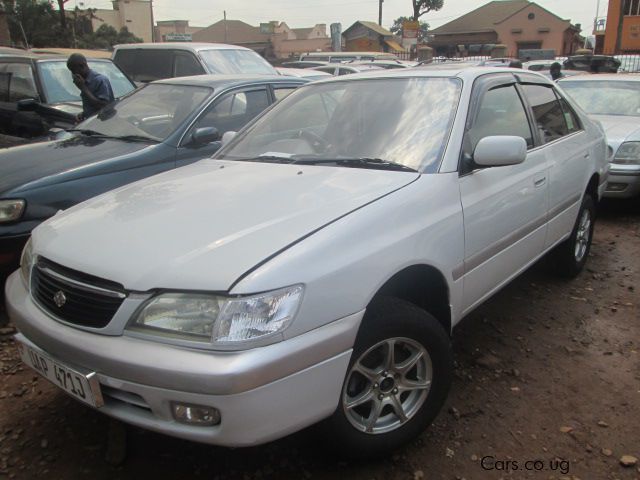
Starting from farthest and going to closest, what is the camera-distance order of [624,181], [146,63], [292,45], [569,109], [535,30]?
[292,45]
[535,30]
[146,63]
[624,181]
[569,109]

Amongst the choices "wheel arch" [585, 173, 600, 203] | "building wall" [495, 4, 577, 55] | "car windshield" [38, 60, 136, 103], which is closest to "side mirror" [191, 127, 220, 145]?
"wheel arch" [585, 173, 600, 203]

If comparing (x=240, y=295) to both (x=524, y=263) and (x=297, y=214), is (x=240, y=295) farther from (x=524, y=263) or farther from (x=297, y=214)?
(x=524, y=263)

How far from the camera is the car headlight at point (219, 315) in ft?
6.02

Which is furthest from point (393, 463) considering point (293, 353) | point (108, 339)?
point (108, 339)

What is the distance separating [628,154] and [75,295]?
593cm

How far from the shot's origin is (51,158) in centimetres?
423

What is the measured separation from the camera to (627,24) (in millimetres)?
34344

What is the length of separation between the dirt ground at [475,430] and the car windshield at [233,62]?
6.18 m

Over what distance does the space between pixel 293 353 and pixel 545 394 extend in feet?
5.57

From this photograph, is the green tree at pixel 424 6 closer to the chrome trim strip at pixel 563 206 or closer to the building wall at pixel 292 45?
the building wall at pixel 292 45

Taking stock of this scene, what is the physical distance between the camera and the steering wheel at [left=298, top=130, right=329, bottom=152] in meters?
3.08

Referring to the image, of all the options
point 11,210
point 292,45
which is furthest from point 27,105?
point 292,45

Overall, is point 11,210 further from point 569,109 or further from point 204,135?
point 569,109

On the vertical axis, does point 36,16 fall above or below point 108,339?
above
